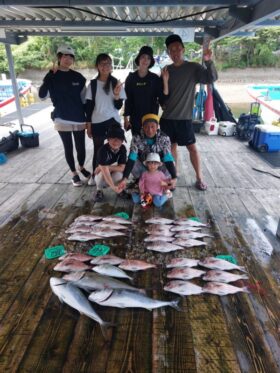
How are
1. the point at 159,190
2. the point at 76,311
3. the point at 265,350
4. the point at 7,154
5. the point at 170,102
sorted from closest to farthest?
1. the point at 265,350
2. the point at 76,311
3. the point at 159,190
4. the point at 170,102
5. the point at 7,154

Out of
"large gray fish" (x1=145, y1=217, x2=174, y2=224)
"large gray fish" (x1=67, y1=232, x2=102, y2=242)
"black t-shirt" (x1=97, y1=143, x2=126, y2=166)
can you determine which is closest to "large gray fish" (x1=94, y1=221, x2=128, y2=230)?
"large gray fish" (x1=67, y1=232, x2=102, y2=242)

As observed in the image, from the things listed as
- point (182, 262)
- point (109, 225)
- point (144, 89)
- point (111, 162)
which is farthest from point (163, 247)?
point (144, 89)

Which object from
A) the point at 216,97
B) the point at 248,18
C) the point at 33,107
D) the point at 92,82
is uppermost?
the point at 248,18

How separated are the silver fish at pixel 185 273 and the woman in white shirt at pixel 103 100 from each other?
2151mm

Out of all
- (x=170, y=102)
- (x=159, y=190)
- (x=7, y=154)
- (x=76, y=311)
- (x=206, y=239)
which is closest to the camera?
(x=76, y=311)

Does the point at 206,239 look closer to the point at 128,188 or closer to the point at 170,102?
the point at 128,188

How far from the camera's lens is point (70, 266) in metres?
2.29

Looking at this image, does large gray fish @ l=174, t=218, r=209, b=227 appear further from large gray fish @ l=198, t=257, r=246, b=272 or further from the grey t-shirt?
the grey t-shirt

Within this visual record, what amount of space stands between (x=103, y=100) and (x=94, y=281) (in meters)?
2.36

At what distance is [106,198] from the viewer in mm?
3711

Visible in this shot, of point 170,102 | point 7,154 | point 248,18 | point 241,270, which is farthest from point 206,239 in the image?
point 7,154

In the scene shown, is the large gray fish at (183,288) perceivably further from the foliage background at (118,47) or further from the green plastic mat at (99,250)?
the foliage background at (118,47)

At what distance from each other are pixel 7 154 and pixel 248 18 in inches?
191

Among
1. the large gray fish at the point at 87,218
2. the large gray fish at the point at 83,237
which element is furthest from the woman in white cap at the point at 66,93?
the large gray fish at the point at 83,237
